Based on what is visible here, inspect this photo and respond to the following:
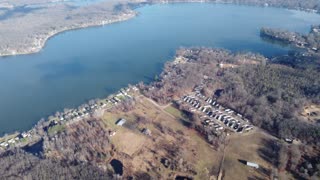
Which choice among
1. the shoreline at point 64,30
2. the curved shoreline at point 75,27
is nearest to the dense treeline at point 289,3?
the curved shoreline at point 75,27

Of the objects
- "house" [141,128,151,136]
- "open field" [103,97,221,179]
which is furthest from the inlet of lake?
"house" [141,128,151,136]

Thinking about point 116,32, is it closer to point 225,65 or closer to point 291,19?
point 225,65

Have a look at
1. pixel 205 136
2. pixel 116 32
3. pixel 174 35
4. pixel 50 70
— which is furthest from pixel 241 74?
pixel 116 32

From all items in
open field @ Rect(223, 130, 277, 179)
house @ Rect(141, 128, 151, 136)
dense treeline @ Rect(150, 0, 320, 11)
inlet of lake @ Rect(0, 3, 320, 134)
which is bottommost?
open field @ Rect(223, 130, 277, 179)

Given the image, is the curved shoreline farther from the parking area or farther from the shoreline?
the parking area

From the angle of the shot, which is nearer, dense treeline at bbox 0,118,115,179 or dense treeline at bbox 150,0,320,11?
dense treeline at bbox 0,118,115,179

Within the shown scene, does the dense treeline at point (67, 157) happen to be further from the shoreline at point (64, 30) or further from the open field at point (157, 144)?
the shoreline at point (64, 30)
